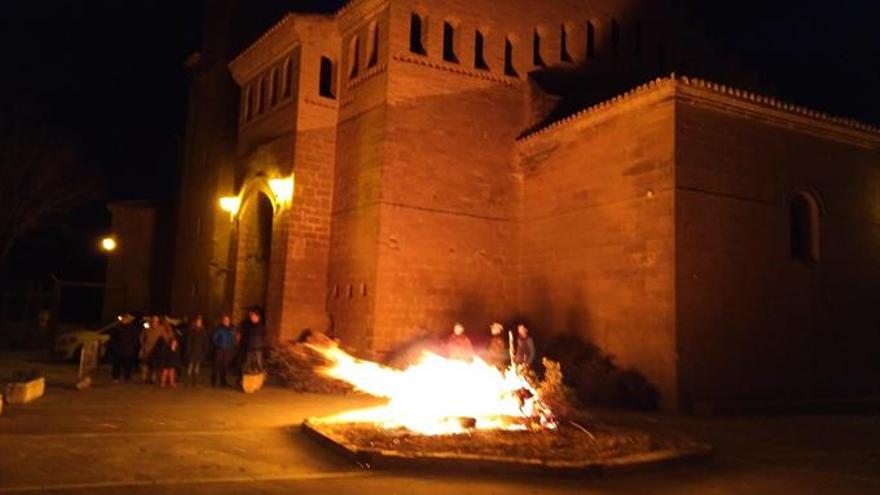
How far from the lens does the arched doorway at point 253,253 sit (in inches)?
840

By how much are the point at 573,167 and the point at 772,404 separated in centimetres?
661

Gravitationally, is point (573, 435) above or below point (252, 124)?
below

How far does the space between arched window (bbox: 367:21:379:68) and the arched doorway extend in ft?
17.6

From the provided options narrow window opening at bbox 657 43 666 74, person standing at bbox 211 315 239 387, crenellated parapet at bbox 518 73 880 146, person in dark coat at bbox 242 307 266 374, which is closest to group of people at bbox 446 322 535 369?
person in dark coat at bbox 242 307 266 374

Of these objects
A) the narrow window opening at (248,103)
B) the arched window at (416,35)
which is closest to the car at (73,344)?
the narrow window opening at (248,103)

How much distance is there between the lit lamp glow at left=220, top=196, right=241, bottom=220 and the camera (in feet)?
71.5

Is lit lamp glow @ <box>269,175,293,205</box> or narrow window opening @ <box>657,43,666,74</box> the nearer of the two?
lit lamp glow @ <box>269,175,293,205</box>

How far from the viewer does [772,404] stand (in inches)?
580

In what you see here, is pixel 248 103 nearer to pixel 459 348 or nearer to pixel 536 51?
pixel 536 51

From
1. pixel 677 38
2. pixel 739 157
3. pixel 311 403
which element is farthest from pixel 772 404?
pixel 677 38

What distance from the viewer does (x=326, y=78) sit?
798 inches

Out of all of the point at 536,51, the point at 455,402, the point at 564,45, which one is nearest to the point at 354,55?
the point at 536,51

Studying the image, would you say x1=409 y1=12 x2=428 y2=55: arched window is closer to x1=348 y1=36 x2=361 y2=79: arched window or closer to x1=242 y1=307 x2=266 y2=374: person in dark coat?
x1=348 y1=36 x2=361 y2=79: arched window

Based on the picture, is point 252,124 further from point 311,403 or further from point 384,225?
point 311,403
